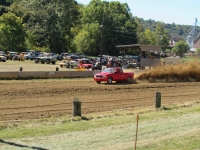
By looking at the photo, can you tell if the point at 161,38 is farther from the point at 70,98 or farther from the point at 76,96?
the point at 70,98

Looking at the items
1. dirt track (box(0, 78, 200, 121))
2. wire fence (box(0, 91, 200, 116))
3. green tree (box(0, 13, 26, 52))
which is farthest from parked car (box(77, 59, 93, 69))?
green tree (box(0, 13, 26, 52))

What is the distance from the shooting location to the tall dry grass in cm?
3400

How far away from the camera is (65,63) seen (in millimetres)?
50344

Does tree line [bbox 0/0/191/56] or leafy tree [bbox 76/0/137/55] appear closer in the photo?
tree line [bbox 0/0/191/56]

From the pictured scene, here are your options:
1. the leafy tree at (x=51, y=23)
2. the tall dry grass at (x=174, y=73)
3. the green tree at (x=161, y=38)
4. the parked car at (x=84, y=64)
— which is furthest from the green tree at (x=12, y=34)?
the green tree at (x=161, y=38)

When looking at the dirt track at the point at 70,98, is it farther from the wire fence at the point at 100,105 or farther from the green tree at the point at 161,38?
the green tree at the point at 161,38

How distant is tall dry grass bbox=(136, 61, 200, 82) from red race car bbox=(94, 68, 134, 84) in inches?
97.1

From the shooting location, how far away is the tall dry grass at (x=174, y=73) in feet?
112

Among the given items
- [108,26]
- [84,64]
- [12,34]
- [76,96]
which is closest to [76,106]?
[76,96]

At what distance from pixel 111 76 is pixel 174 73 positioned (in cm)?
787

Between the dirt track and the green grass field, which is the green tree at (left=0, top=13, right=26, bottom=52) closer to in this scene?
the dirt track

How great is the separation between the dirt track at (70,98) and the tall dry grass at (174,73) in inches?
174

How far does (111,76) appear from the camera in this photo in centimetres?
3055

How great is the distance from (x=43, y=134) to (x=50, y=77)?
72.7 ft
